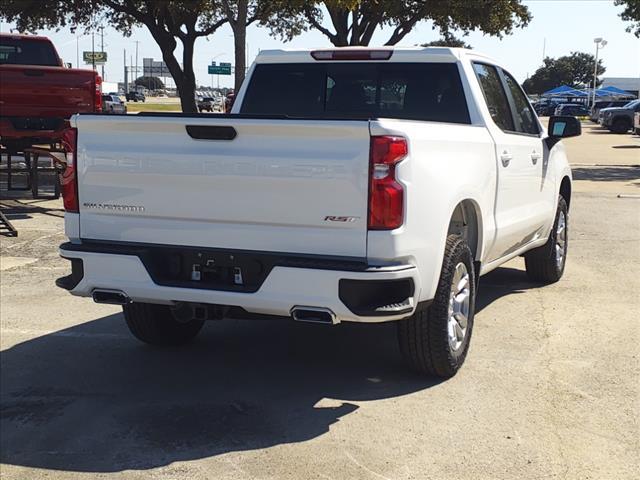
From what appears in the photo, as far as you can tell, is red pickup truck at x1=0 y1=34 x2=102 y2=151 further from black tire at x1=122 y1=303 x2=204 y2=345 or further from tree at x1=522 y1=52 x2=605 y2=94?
tree at x1=522 y1=52 x2=605 y2=94

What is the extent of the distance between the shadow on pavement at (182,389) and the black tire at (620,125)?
126 feet

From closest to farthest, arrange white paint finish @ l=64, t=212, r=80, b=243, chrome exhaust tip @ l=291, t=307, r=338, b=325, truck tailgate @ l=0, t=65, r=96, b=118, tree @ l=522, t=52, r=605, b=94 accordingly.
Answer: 1. chrome exhaust tip @ l=291, t=307, r=338, b=325
2. white paint finish @ l=64, t=212, r=80, b=243
3. truck tailgate @ l=0, t=65, r=96, b=118
4. tree @ l=522, t=52, r=605, b=94

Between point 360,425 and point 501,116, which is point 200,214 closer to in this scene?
point 360,425

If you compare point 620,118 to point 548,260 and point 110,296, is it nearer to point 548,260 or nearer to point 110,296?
point 548,260

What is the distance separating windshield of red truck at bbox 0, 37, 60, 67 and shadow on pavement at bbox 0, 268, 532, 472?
10338mm

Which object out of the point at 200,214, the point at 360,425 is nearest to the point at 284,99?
the point at 200,214

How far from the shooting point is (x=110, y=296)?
187 inches

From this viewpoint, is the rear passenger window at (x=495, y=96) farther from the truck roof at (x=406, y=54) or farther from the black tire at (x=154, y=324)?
the black tire at (x=154, y=324)

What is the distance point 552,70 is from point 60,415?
137064 millimetres

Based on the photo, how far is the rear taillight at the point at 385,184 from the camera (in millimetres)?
4105

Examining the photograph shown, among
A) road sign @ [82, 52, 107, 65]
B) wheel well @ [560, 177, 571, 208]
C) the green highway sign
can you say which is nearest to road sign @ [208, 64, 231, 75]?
the green highway sign

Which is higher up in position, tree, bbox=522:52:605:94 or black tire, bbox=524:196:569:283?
tree, bbox=522:52:605:94

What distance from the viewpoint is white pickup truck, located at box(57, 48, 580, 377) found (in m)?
4.17

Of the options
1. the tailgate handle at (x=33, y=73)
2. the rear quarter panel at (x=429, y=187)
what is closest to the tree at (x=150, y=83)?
the tailgate handle at (x=33, y=73)
